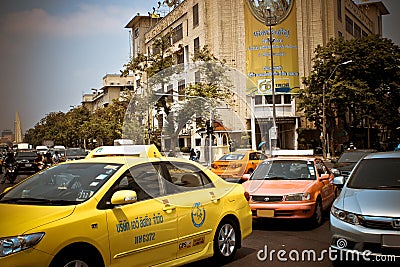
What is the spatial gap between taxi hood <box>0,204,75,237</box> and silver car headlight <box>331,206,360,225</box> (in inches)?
138

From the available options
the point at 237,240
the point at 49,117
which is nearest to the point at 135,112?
the point at 237,240

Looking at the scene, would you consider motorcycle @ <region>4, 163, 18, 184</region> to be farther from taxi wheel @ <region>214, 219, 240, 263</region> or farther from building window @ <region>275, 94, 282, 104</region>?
building window @ <region>275, 94, 282, 104</region>

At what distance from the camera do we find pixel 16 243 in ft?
15.7

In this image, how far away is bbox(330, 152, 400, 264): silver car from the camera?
20.5ft

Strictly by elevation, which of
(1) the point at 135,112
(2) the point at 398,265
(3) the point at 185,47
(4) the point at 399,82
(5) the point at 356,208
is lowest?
(2) the point at 398,265

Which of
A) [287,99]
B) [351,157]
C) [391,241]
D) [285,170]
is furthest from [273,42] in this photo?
[391,241]

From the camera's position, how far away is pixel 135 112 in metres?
18.5

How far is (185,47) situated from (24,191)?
187 ft

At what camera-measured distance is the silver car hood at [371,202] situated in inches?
252

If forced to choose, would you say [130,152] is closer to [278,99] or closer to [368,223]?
[368,223]

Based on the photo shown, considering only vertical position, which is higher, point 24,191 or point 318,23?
point 318,23

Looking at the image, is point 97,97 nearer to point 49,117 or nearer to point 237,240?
point 49,117

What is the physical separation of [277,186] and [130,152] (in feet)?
13.3

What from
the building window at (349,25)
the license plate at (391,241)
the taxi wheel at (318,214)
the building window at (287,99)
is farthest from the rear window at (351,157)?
the building window at (349,25)
